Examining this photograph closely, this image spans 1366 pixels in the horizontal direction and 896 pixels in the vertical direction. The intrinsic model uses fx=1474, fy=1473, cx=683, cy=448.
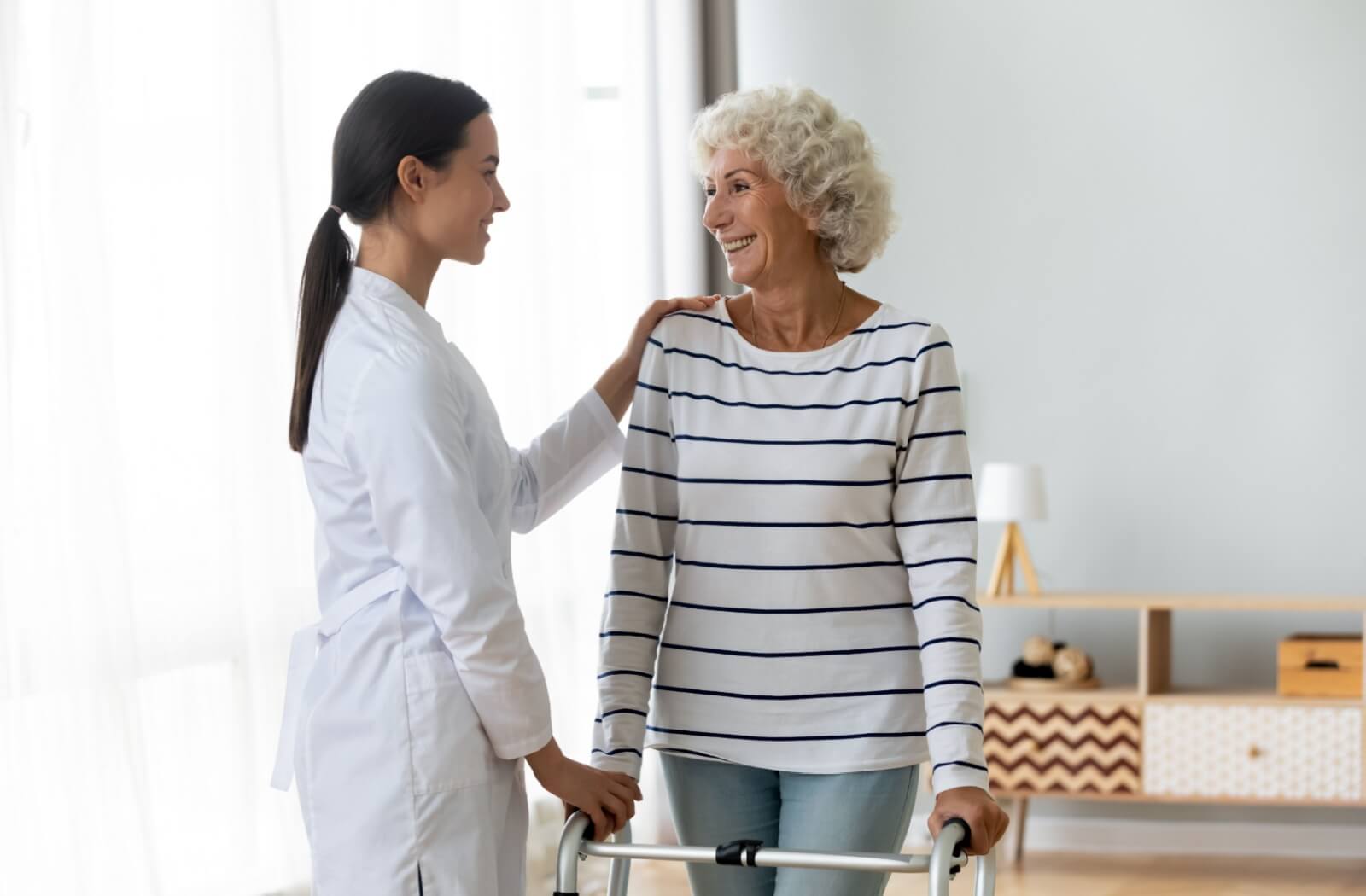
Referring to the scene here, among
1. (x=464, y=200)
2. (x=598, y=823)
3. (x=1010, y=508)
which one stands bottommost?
(x=1010, y=508)

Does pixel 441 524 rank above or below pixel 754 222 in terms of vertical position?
below

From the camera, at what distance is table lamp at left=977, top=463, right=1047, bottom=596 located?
14.4 feet

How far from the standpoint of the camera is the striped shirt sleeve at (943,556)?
1.64 m

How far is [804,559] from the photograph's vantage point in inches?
67.4

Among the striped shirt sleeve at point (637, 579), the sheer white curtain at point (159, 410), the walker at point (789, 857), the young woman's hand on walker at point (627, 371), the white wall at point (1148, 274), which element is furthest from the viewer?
the white wall at point (1148, 274)

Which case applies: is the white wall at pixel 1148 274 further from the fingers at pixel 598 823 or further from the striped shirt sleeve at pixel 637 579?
the fingers at pixel 598 823

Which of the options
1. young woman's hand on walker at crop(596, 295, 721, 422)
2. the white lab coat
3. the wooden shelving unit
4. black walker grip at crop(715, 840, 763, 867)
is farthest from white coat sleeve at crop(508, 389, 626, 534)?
the wooden shelving unit

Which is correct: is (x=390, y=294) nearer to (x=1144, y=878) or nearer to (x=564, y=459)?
(x=564, y=459)

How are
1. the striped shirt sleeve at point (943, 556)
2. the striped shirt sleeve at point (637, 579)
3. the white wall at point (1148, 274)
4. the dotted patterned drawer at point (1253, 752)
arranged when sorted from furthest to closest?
the white wall at point (1148, 274)
the dotted patterned drawer at point (1253, 752)
the striped shirt sleeve at point (637, 579)
the striped shirt sleeve at point (943, 556)

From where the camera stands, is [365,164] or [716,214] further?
[716,214]

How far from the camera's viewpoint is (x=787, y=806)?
1.76 m

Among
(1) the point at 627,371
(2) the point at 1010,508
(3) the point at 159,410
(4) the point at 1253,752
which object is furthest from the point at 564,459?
(4) the point at 1253,752

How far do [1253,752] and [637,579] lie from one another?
2.99 metres

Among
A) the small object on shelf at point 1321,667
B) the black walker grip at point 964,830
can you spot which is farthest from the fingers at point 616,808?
the small object on shelf at point 1321,667
